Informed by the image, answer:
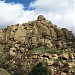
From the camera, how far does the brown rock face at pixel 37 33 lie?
15688cm

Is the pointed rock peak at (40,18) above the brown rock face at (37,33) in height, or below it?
above

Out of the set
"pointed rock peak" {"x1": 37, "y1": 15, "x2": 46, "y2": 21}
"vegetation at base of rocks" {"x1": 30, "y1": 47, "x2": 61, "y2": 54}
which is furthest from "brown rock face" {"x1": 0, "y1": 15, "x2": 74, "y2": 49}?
"vegetation at base of rocks" {"x1": 30, "y1": 47, "x2": 61, "y2": 54}

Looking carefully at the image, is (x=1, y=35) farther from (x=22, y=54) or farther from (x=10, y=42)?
(x=22, y=54)

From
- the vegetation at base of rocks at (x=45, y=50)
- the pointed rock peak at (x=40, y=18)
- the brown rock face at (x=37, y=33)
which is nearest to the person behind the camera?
the vegetation at base of rocks at (x=45, y=50)

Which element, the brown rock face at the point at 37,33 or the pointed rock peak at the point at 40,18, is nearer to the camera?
the brown rock face at the point at 37,33

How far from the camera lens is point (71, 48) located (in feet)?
485

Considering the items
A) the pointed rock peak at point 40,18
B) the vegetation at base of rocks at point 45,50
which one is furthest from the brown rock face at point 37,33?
the vegetation at base of rocks at point 45,50

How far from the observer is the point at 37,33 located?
535 ft

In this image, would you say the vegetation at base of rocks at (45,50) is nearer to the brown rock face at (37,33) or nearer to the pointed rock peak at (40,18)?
the brown rock face at (37,33)

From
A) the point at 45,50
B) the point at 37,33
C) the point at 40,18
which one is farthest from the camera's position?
the point at 40,18

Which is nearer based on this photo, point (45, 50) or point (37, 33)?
point (45, 50)

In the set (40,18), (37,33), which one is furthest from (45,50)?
(40,18)

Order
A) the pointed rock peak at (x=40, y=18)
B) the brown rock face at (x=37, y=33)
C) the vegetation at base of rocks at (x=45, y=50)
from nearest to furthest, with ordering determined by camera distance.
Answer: the vegetation at base of rocks at (x=45, y=50) → the brown rock face at (x=37, y=33) → the pointed rock peak at (x=40, y=18)

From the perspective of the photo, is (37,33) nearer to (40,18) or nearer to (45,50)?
(40,18)
